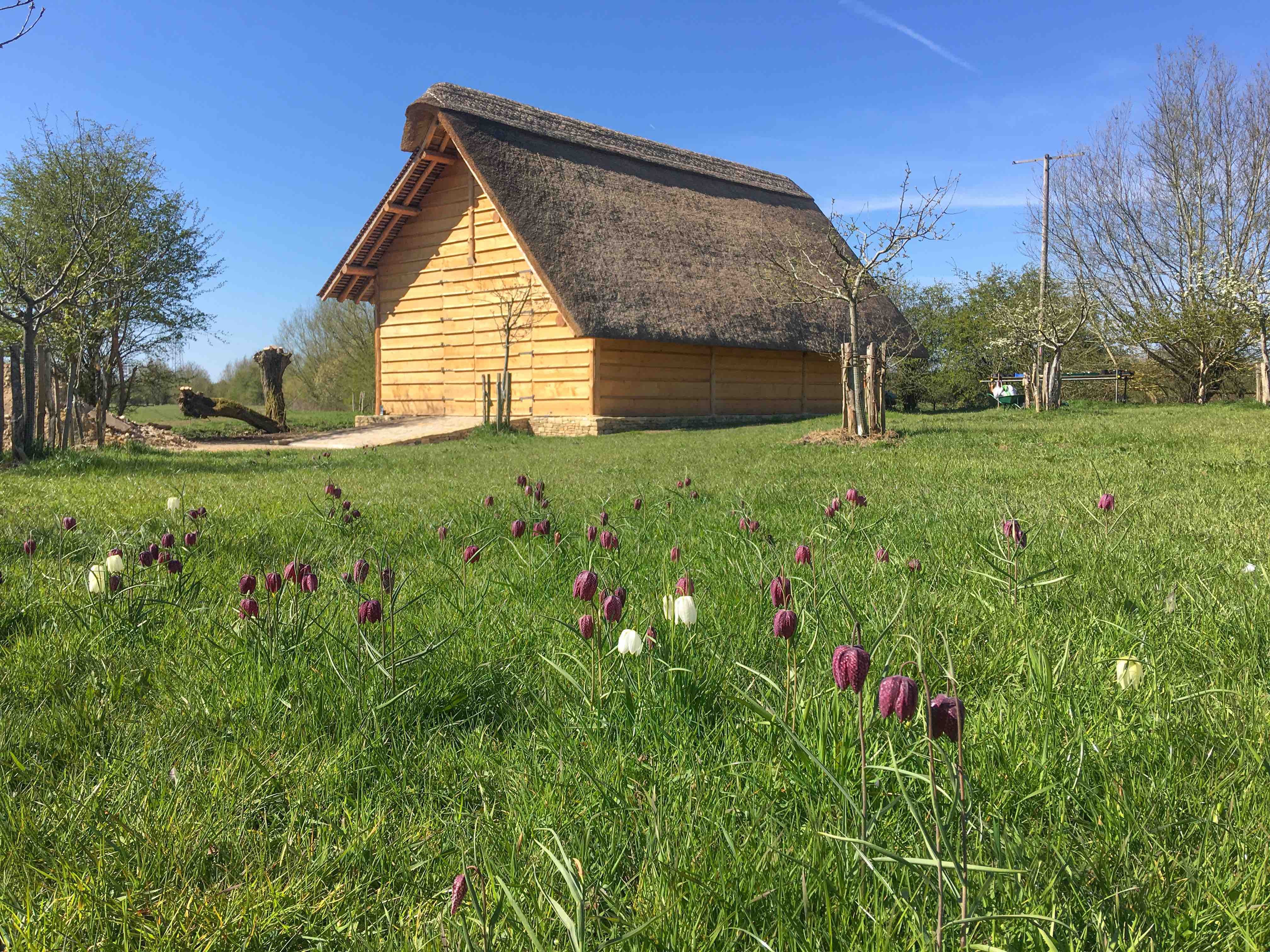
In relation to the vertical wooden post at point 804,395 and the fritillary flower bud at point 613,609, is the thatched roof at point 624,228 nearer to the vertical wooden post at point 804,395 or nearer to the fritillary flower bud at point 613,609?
the vertical wooden post at point 804,395

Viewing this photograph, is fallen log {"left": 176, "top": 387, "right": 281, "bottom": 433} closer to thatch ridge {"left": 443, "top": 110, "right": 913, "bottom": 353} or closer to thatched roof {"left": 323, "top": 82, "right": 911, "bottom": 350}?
thatched roof {"left": 323, "top": 82, "right": 911, "bottom": 350}

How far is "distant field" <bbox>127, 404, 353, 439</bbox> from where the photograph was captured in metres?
19.9

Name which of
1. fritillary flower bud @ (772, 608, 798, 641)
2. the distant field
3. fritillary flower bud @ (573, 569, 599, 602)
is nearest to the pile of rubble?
the distant field

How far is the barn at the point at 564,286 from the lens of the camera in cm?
1842

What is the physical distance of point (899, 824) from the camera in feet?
4.59

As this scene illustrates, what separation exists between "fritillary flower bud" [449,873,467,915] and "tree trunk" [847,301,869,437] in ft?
37.4

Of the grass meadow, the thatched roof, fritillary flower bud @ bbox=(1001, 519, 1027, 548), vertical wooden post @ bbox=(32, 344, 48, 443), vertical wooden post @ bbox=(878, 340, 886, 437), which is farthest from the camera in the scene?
the thatched roof

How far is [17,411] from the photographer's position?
9719 millimetres

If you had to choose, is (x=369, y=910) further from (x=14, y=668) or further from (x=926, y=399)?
(x=926, y=399)

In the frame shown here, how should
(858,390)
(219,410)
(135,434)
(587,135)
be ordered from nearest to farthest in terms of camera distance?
(858,390)
(135,434)
(219,410)
(587,135)

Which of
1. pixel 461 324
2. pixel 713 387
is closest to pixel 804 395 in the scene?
pixel 713 387

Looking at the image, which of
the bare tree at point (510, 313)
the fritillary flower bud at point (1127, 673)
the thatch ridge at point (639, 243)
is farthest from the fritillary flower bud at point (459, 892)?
the bare tree at point (510, 313)

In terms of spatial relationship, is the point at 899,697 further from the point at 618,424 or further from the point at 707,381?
the point at 707,381

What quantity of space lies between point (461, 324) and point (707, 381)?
21.4 ft
